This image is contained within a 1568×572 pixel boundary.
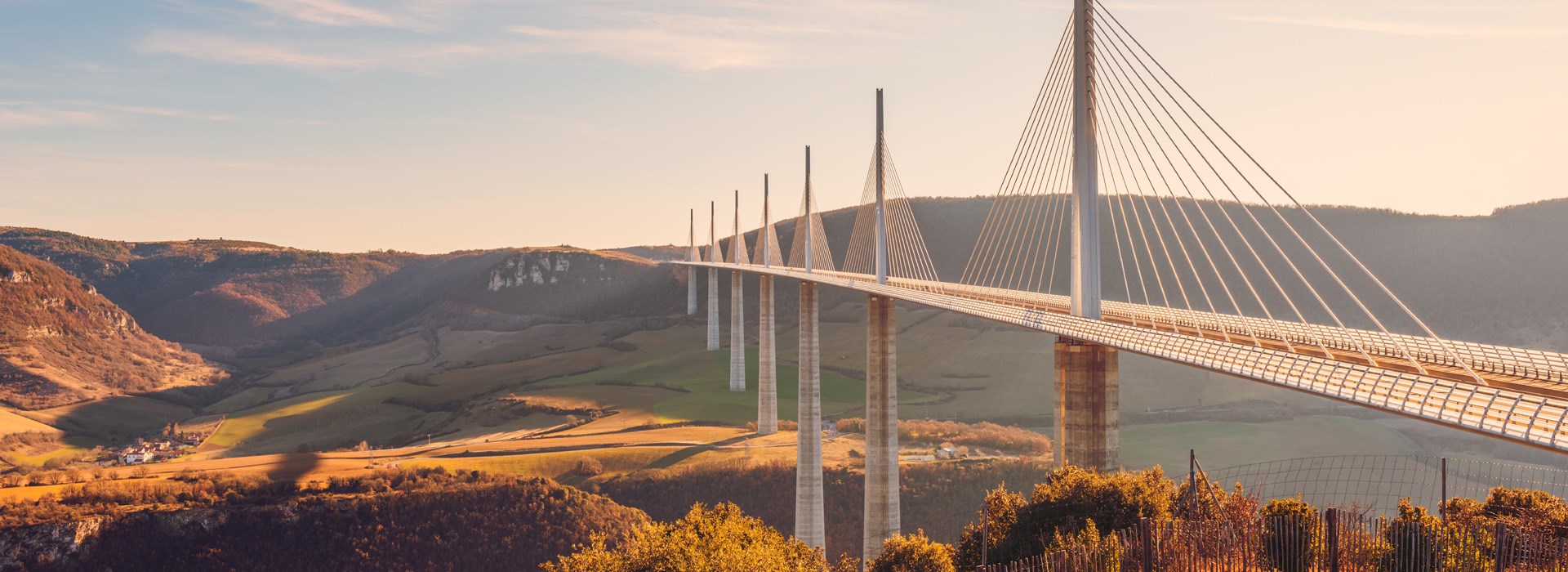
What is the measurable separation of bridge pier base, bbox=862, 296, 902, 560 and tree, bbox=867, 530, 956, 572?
15045 millimetres

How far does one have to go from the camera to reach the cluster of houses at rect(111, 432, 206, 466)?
70.2 m

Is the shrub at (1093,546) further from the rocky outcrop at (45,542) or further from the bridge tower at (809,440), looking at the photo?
the rocky outcrop at (45,542)

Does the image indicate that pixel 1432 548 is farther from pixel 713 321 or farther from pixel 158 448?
pixel 713 321

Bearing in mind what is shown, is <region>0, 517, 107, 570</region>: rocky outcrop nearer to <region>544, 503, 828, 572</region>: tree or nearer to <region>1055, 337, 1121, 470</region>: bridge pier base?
<region>544, 503, 828, 572</region>: tree

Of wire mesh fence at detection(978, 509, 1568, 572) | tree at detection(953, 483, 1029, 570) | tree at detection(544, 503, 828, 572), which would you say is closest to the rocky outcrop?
tree at detection(544, 503, 828, 572)

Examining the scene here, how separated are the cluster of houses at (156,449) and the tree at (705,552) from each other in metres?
55.4

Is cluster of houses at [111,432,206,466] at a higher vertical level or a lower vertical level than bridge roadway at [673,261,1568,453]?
lower

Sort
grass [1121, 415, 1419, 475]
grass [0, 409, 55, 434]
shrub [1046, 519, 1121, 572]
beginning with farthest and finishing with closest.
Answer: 1. grass [0, 409, 55, 434]
2. grass [1121, 415, 1419, 475]
3. shrub [1046, 519, 1121, 572]

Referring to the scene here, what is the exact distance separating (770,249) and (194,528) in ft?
192

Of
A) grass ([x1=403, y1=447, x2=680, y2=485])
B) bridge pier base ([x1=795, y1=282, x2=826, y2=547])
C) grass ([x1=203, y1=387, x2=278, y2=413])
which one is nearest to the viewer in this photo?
bridge pier base ([x1=795, y1=282, x2=826, y2=547])

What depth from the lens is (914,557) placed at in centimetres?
2580

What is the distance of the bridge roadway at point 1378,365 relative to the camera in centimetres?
1020

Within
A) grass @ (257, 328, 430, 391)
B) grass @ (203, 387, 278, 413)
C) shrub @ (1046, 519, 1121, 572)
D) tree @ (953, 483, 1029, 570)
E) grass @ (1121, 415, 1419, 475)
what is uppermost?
shrub @ (1046, 519, 1121, 572)

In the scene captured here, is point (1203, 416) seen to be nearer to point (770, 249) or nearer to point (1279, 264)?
point (770, 249)
